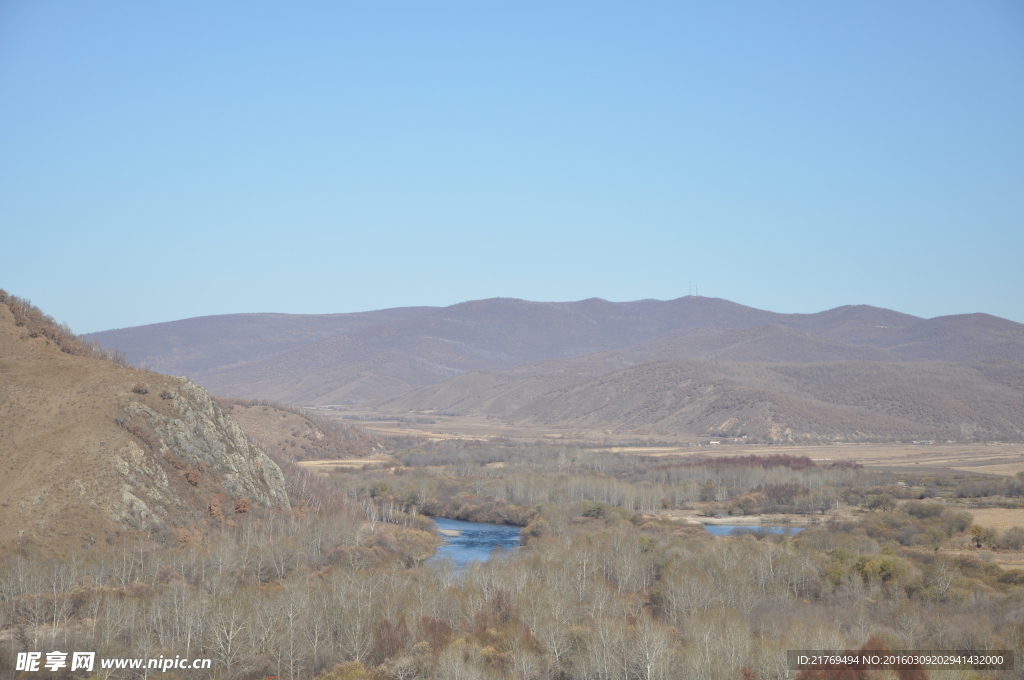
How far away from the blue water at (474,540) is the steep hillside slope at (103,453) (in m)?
19.6

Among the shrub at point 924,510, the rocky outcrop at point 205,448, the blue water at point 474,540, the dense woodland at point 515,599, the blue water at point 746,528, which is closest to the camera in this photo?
the dense woodland at point 515,599

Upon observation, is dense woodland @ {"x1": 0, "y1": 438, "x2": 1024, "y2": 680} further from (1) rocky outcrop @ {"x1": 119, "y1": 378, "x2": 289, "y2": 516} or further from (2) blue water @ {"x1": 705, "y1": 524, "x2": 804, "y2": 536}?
(2) blue water @ {"x1": 705, "y1": 524, "x2": 804, "y2": 536}

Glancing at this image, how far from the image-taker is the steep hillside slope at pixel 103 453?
77125 millimetres

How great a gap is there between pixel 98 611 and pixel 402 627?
18.1m

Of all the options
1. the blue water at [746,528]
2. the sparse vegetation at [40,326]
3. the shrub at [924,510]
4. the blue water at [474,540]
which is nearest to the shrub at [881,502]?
the shrub at [924,510]

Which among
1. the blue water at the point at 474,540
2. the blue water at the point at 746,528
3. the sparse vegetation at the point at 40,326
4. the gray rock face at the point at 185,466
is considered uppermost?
the sparse vegetation at the point at 40,326

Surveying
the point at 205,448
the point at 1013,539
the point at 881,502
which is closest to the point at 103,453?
the point at 205,448

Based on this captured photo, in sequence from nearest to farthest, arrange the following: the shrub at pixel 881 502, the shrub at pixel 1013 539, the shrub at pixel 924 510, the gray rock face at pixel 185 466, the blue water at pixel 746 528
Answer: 1. the gray rock face at pixel 185 466
2. the shrub at pixel 1013 539
3. the shrub at pixel 924 510
4. the blue water at pixel 746 528
5. the shrub at pixel 881 502

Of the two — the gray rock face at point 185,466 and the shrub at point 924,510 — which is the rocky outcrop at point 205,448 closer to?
the gray rock face at point 185,466

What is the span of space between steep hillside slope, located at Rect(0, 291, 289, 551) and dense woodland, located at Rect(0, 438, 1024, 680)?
298 centimetres

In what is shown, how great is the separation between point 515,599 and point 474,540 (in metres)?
51.3

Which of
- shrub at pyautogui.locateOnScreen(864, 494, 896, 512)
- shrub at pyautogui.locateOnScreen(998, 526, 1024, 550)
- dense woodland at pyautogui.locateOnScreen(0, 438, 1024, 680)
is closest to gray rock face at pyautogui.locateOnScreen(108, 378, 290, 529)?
dense woodland at pyautogui.locateOnScreen(0, 438, 1024, 680)

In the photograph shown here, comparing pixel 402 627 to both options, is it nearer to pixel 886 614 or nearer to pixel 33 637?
pixel 33 637

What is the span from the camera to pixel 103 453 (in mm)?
84562
